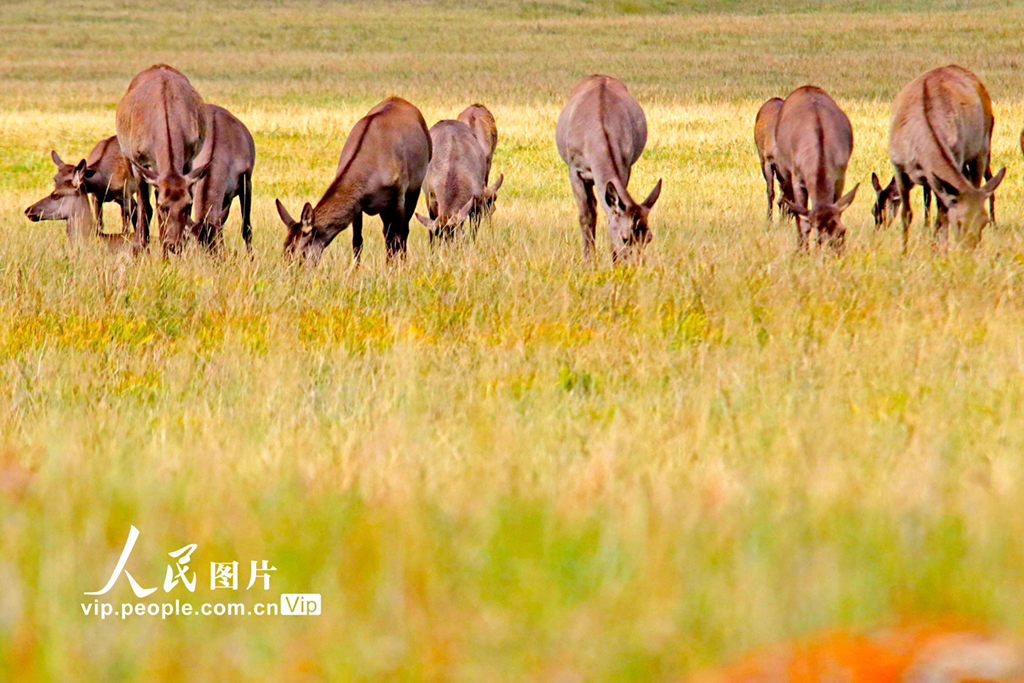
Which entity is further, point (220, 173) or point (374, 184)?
point (220, 173)

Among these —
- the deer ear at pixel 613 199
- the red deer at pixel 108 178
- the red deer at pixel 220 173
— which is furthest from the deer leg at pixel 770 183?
the red deer at pixel 108 178

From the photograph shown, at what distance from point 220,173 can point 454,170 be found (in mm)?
2640

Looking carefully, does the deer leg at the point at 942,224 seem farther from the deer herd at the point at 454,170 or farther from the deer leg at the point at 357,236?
the deer leg at the point at 357,236

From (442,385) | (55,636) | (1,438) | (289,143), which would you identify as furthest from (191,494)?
(289,143)

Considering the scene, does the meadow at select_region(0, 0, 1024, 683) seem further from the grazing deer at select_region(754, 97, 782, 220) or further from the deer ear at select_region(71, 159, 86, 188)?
the grazing deer at select_region(754, 97, 782, 220)

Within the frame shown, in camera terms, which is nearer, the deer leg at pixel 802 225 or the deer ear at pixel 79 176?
the deer leg at pixel 802 225

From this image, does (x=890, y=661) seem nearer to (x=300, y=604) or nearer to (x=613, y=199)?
(x=300, y=604)

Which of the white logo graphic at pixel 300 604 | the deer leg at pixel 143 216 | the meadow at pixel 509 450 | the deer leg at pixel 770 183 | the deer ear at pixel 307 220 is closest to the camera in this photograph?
the meadow at pixel 509 450

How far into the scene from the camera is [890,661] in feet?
8.81

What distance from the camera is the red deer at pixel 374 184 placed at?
35.3 ft

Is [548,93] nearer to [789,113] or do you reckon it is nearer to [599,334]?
[789,113]

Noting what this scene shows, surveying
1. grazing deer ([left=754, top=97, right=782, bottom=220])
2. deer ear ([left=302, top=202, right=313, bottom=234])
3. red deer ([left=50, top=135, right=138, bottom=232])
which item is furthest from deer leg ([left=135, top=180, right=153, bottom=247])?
grazing deer ([left=754, top=97, right=782, bottom=220])

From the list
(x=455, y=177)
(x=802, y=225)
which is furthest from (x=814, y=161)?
(x=455, y=177)

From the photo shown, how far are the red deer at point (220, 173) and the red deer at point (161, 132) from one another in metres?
0.13
